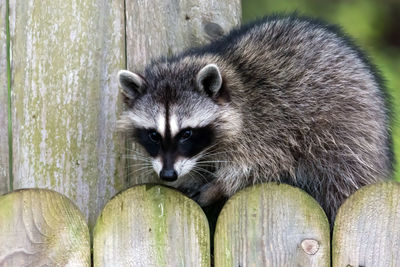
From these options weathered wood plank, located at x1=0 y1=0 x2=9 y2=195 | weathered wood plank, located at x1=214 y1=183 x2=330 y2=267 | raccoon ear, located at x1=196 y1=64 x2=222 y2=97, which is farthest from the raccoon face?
weathered wood plank, located at x1=214 y1=183 x2=330 y2=267

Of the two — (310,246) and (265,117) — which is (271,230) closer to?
(310,246)

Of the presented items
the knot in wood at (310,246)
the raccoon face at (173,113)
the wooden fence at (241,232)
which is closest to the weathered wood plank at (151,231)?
the wooden fence at (241,232)

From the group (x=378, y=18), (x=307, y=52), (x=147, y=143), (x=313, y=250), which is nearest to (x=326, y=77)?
(x=307, y=52)

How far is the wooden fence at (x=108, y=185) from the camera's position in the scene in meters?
2.12

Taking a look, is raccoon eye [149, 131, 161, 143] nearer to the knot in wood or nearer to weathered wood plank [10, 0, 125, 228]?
weathered wood plank [10, 0, 125, 228]

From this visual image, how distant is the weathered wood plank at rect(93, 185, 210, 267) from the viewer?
7.02 feet

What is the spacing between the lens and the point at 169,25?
2959 mm

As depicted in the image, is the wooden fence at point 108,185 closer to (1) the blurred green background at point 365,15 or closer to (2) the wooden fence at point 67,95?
(2) the wooden fence at point 67,95

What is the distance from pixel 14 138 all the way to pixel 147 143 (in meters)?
0.55

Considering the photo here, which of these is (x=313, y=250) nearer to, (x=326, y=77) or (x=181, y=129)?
(x=181, y=129)

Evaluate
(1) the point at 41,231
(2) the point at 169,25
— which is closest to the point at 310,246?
(1) the point at 41,231

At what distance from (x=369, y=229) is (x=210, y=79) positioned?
1.04 meters

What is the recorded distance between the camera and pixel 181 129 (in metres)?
2.79

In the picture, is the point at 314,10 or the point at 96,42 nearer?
the point at 96,42
